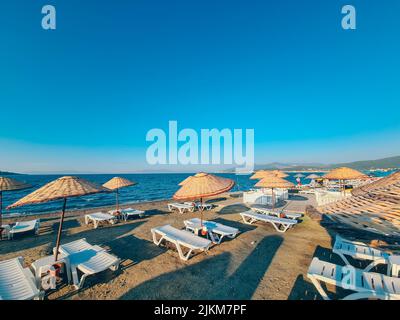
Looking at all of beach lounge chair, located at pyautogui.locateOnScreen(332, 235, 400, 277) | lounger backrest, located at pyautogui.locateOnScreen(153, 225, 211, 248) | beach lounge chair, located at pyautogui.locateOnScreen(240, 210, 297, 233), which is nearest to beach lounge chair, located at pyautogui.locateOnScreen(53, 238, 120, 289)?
lounger backrest, located at pyautogui.locateOnScreen(153, 225, 211, 248)

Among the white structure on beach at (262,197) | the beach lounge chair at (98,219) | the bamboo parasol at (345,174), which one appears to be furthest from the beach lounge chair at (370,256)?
the beach lounge chair at (98,219)

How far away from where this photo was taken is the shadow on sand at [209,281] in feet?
13.2

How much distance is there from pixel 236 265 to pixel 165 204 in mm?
11378

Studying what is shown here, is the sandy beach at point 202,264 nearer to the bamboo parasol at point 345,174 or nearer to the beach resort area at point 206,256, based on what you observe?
the beach resort area at point 206,256

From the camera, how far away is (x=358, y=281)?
3.59 meters

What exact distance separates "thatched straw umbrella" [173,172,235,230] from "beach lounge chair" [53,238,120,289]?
2.41 meters

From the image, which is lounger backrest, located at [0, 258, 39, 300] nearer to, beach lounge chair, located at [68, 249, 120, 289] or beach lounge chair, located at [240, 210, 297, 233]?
beach lounge chair, located at [68, 249, 120, 289]

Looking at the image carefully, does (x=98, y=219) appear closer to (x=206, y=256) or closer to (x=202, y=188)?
(x=206, y=256)

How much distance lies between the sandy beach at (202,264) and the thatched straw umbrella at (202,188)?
77.0 inches

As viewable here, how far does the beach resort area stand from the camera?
3.98 metres
